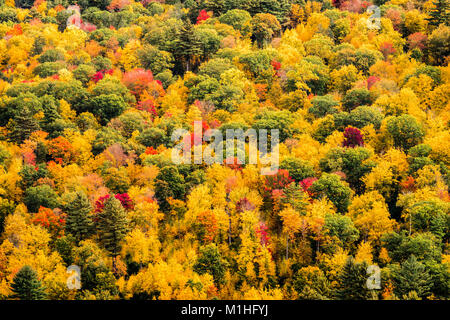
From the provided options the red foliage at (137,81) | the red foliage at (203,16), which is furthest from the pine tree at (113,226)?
the red foliage at (203,16)

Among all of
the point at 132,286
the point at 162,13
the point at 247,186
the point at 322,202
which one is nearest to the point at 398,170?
the point at 322,202

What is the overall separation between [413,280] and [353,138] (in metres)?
28.2

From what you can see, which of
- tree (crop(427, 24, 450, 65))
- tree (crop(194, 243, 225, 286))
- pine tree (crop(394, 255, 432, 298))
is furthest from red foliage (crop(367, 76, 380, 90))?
tree (crop(194, 243, 225, 286))

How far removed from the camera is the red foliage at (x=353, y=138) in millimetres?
86062

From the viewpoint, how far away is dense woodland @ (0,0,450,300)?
230 feet

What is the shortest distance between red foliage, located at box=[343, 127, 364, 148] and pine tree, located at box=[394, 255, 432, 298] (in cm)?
2538

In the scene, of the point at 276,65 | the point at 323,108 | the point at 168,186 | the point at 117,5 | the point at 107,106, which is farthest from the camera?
the point at 117,5

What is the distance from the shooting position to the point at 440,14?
115 m

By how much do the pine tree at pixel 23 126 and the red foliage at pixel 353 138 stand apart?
4818cm

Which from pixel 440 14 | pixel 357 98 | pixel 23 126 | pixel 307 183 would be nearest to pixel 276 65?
pixel 357 98

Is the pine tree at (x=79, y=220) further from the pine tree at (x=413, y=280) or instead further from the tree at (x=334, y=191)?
the pine tree at (x=413, y=280)

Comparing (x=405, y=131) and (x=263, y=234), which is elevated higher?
(x=405, y=131)

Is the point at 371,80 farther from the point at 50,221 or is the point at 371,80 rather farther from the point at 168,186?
the point at 50,221

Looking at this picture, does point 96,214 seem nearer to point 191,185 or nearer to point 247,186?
point 191,185
